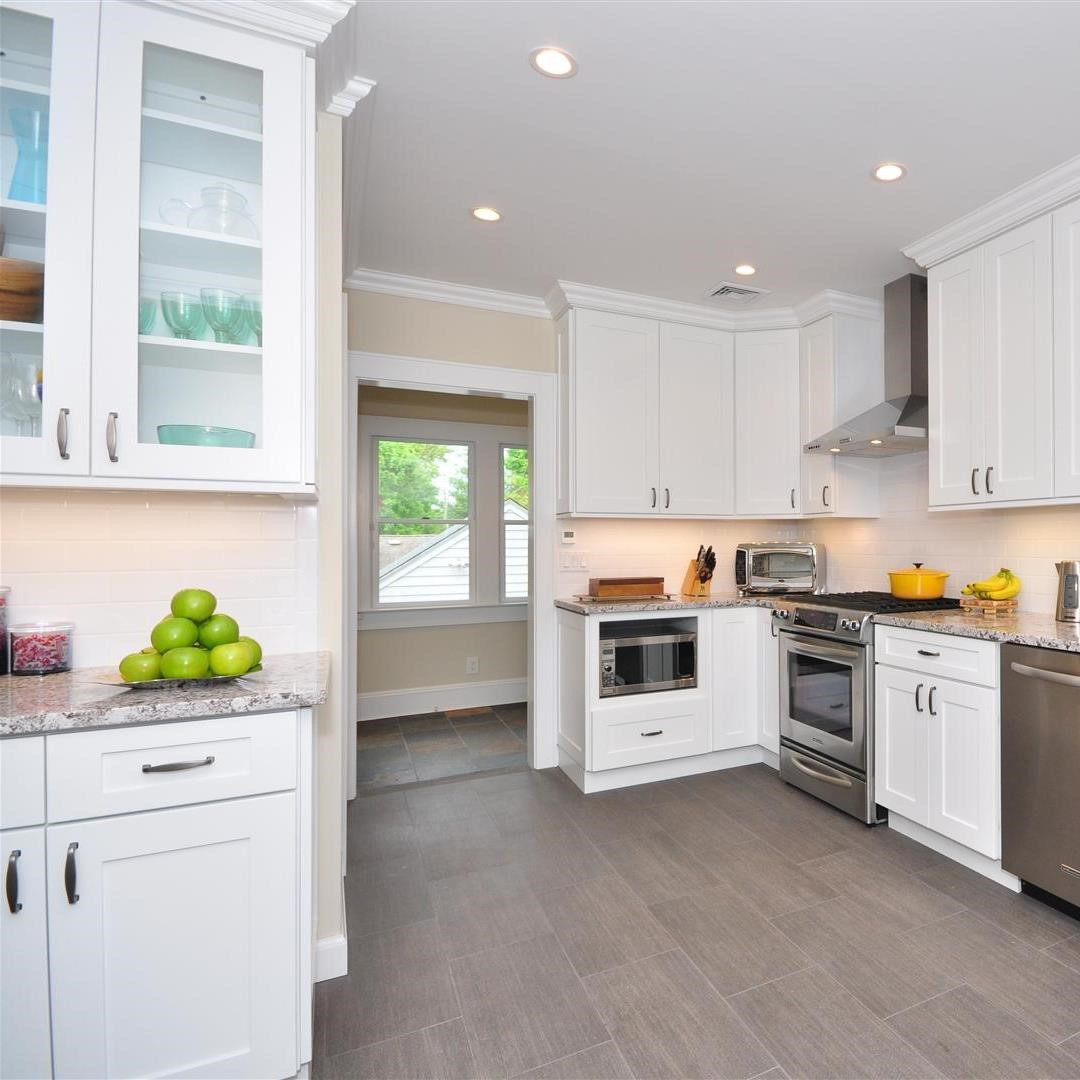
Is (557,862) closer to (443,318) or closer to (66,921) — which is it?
(66,921)

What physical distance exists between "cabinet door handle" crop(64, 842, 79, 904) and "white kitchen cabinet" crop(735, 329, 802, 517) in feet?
11.1

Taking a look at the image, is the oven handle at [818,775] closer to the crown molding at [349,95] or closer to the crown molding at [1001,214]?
the crown molding at [1001,214]

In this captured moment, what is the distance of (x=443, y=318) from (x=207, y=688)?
2485mm

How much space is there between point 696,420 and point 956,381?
1.29 meters

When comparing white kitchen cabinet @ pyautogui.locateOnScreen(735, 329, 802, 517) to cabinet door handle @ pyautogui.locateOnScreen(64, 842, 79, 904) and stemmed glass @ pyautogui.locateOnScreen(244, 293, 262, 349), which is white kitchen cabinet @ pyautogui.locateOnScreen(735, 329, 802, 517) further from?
cabinet door handle @ pyautogui.locateOnScreen(64, 842, 79, 904)

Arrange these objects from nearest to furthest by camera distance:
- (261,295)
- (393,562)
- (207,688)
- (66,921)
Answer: (66,921)
(207,688)
(261,295)
(393,562)

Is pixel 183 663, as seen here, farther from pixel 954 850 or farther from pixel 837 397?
pixel 837 397

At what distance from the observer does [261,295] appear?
4.98ft

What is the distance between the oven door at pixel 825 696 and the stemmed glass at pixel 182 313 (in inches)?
111

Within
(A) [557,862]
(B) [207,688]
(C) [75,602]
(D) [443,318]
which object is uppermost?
(D) [443,318]

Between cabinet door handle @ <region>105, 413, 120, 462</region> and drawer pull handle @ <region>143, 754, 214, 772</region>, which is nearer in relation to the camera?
drawer pull handle @ <region>143, 754, 214, 772</region>

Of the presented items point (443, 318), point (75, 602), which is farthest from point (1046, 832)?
point (443, 318)

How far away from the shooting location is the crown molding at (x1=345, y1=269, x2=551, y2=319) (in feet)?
10.3

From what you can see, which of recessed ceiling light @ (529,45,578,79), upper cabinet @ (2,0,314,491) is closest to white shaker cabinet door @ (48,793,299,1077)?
upper cabinet @ (2,0,314,491)
